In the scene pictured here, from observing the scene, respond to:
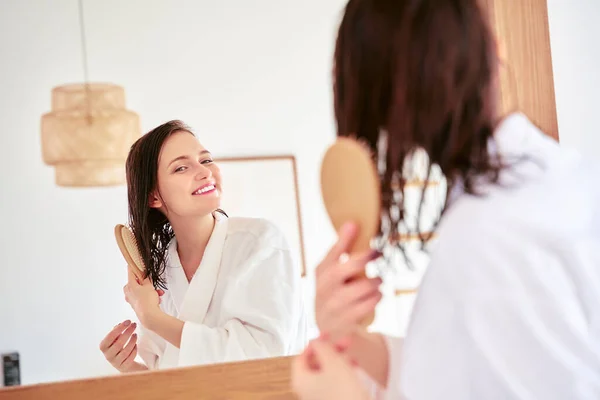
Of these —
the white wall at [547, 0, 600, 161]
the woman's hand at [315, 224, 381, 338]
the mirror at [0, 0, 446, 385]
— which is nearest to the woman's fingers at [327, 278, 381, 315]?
the woman's hand at [315, 224, 381, 338]

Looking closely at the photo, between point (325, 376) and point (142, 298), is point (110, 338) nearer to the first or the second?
point (142, 298)

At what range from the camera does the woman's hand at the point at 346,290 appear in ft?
1.78

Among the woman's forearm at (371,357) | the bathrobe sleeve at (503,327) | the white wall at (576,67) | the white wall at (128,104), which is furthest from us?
the white wall at (576,67)

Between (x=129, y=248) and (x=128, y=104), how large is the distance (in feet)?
0.61

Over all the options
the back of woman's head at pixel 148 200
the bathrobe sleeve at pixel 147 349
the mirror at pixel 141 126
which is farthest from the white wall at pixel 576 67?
the bathrobe sleeve at pixel 147 349

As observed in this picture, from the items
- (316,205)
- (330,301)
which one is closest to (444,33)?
(330,301)

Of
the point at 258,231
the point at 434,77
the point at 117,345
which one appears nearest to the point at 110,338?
the point at 117,345

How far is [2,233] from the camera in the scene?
0.92m

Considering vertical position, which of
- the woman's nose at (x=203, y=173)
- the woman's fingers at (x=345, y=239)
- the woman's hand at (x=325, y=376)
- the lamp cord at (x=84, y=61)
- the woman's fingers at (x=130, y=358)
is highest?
the lamp cord at (x=84, y=61)

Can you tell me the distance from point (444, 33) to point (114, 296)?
0.60 metres

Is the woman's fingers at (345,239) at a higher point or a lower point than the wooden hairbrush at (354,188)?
lower

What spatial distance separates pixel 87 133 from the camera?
0.93 m

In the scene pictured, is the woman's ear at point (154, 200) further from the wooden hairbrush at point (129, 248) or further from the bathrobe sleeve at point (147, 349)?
the bathrobe sleeve at point (147, 349)

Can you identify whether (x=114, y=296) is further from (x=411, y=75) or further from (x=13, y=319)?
(x=411, y=75)
